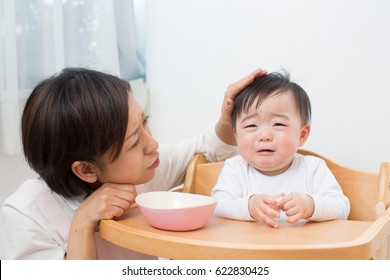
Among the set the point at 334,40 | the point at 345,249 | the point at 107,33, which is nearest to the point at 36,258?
the point at 345,249

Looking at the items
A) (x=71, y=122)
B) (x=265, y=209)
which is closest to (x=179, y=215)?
(x=265, y=209)

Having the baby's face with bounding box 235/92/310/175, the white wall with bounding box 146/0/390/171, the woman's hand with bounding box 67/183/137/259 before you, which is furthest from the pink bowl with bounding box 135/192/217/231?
the white wall with bounding box 146/0/390/171

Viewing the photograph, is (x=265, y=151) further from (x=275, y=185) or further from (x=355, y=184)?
(x=355, y=184)

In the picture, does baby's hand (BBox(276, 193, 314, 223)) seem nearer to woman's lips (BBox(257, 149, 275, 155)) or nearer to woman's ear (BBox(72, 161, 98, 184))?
woman's lips (BBox(257, 149, 275, 155))

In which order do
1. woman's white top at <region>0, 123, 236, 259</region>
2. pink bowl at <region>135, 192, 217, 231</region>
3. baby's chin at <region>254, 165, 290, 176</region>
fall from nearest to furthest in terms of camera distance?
pink bowl at <region>135, 192, 217, 231</region> → woman's white top at <region>0, 123, 236, 259</region> → baby's chin at <region>254, 165, 290, 176</region>

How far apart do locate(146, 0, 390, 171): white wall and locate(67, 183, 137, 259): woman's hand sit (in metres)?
0.61

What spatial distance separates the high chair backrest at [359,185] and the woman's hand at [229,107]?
0.07 m

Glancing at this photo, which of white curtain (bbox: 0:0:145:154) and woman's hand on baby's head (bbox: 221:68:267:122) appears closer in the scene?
woman's hand on baby's head (bbox: 221:68:267:122)

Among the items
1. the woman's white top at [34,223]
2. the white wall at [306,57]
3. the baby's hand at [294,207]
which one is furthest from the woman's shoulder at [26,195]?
the white wall at [306,57]

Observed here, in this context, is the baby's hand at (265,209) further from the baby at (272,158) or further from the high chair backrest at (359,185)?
the high chair backrest at (359,185)

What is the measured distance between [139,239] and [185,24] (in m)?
0.91

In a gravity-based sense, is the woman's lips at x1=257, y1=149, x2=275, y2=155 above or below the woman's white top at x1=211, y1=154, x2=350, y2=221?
above

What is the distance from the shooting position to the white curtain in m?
1.25

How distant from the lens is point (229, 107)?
43.1 inches
